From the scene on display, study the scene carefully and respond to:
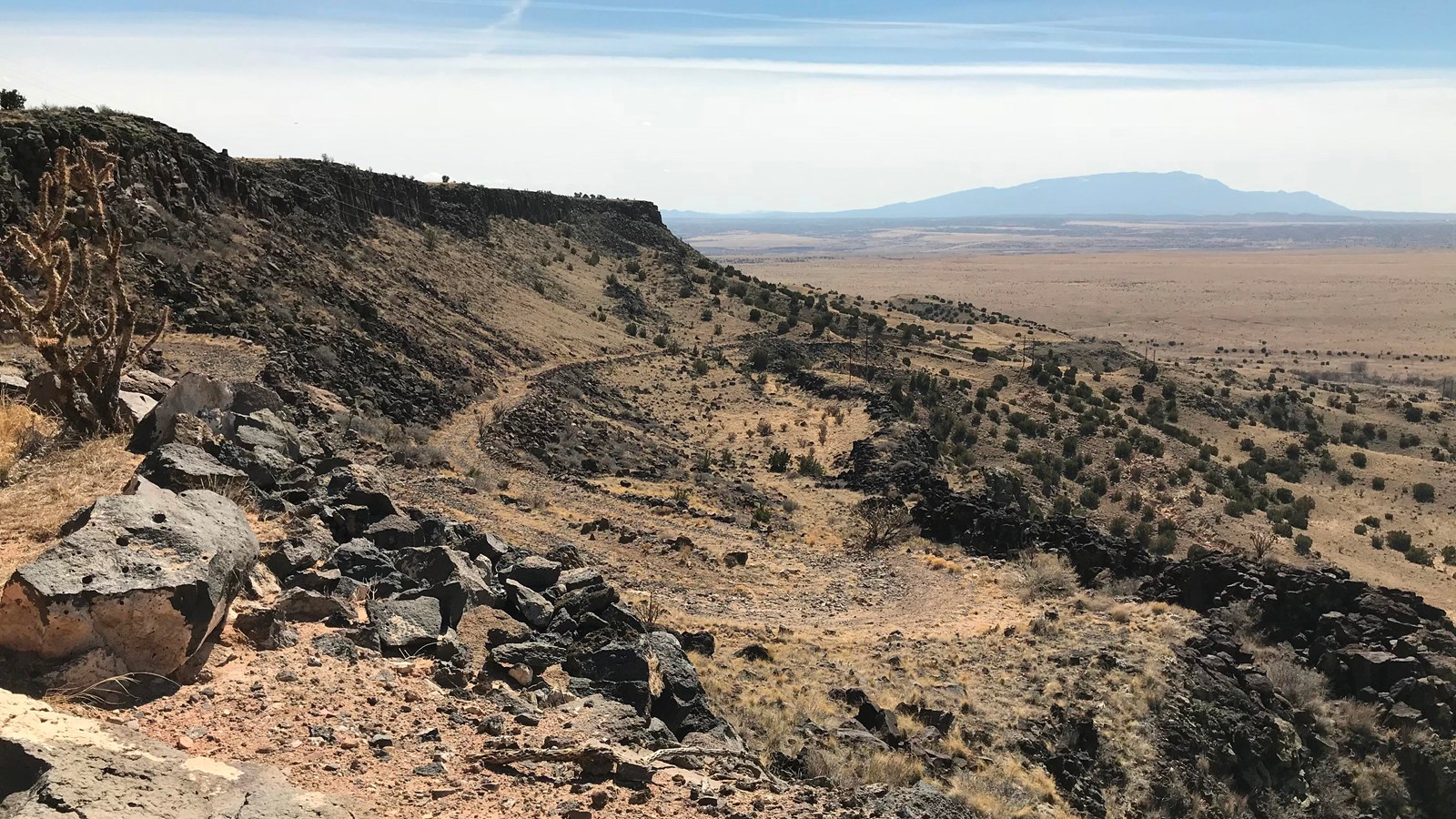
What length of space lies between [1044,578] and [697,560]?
24.6ft

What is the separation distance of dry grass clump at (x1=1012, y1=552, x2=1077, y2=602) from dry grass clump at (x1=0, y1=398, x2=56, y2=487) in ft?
55.0

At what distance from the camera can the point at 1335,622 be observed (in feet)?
55.6

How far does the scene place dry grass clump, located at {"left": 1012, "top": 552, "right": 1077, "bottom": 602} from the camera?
1973 cm

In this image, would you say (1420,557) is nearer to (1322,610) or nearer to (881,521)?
(1322,610)

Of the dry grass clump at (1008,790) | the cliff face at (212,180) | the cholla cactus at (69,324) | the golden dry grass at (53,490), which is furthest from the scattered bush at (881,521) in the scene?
the cliff face at (212,180)

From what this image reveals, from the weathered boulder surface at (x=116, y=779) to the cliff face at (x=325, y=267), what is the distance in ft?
64.3

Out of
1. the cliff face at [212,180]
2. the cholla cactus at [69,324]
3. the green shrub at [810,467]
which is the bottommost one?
the green shrub at [810,467]

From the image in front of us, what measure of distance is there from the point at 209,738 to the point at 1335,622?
17984 mm

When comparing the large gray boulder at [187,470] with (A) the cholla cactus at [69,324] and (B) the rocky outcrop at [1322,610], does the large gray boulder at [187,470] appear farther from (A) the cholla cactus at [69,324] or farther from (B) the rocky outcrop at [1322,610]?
(B) the rocky outcrop at [1322,610]

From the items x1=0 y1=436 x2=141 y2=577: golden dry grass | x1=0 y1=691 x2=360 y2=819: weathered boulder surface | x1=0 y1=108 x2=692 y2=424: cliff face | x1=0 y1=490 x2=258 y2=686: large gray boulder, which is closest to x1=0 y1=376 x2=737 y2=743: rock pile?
x1=0 y1=490 x2=258 y2=686: large gray boulder

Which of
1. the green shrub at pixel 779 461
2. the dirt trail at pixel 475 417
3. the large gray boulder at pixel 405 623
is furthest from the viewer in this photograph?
the green shrub at pixel 779 461

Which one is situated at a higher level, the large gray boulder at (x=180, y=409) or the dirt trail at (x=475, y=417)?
the large gray boulder at (x=180, y=409)

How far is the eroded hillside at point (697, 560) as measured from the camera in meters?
7.70

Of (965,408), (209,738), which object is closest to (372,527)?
(209,738)
